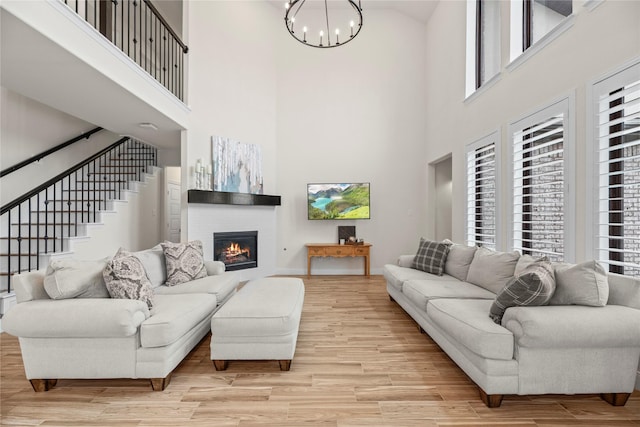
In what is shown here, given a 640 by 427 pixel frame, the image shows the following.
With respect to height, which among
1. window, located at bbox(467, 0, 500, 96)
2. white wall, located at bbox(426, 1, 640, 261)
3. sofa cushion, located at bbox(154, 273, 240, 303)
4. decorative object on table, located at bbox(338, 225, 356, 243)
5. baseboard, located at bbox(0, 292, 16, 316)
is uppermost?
window, located at bbox(467, 0, 500, 96)

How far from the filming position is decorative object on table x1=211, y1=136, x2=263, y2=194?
5340 mm

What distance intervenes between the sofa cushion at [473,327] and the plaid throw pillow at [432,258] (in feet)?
4.03

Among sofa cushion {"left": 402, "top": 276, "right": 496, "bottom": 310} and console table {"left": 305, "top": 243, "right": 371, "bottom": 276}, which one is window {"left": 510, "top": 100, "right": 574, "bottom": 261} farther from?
console table {"left": 305, "top": 243, "right": 371, "bottom": 276}

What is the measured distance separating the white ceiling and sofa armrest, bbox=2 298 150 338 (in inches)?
252

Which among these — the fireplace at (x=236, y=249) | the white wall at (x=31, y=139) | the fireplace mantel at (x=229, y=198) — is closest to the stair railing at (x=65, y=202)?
the white wall at (x=31, y=139)

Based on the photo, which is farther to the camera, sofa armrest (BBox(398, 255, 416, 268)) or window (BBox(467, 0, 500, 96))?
sofa armrest (BBox(398, 255, 416, 268))

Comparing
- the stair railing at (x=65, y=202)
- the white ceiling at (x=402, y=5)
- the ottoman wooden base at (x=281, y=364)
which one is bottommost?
the ottoman wooden base at (x=281, y=364)

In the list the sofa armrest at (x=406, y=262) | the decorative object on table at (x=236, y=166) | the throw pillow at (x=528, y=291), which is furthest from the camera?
the decorative object on table at (x=236, y=166)

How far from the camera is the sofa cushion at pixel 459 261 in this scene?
3.68 metres

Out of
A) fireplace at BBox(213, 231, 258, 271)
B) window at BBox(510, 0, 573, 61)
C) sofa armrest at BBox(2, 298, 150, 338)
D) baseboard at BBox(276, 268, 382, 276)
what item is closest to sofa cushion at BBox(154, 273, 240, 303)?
sofa armrest at BBox(2, 298, 150, 338)

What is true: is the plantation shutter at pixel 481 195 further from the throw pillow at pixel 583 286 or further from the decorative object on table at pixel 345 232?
the decorative object on table at pixel 345 232

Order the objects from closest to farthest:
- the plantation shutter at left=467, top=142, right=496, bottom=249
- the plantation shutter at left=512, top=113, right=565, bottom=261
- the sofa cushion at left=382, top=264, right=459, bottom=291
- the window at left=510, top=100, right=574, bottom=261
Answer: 1. the window at left=510, top=100, right=574, bottom=261
2. the plantation shutter at left=512, top=113, right=565, bottom=261
3. the sofa cushion at left=382, top=264, right=459, bottom=291
4. the plantation shutter at left=467, top=142, right=496, bottom=249

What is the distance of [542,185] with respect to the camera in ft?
10.4

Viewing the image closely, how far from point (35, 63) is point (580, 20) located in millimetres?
4766
